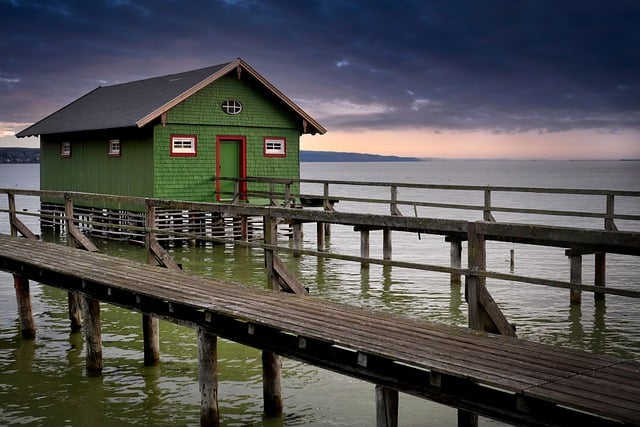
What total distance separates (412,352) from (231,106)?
72.6 feet

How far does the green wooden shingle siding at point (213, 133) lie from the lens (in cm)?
2667

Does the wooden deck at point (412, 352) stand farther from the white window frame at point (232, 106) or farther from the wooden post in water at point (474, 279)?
the white window frame at point (232, 106)

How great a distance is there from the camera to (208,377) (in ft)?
28.9

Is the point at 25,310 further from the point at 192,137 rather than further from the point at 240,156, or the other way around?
the point at 240,156

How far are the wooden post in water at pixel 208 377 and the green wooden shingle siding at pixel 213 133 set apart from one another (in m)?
18.2

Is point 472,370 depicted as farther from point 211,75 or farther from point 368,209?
point 368,209

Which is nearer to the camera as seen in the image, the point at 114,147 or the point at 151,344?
the point at 151,344

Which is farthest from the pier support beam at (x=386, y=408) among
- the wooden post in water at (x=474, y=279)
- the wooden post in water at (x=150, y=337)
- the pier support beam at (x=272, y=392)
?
the wooden post in water at (x=150, y=337)

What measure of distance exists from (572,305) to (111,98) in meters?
23.5

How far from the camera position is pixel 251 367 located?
453 inches

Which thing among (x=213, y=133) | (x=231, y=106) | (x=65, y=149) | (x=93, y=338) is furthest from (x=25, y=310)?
(x=65, y=149)

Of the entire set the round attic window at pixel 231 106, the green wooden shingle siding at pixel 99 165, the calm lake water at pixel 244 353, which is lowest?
the calm lake water at pixel 244 353

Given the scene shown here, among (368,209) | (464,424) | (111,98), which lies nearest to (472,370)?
(464,424)

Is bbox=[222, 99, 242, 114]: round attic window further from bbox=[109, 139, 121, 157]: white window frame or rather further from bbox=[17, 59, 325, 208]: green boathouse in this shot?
bbox=[109, 139, 121, 157]: white window frame
